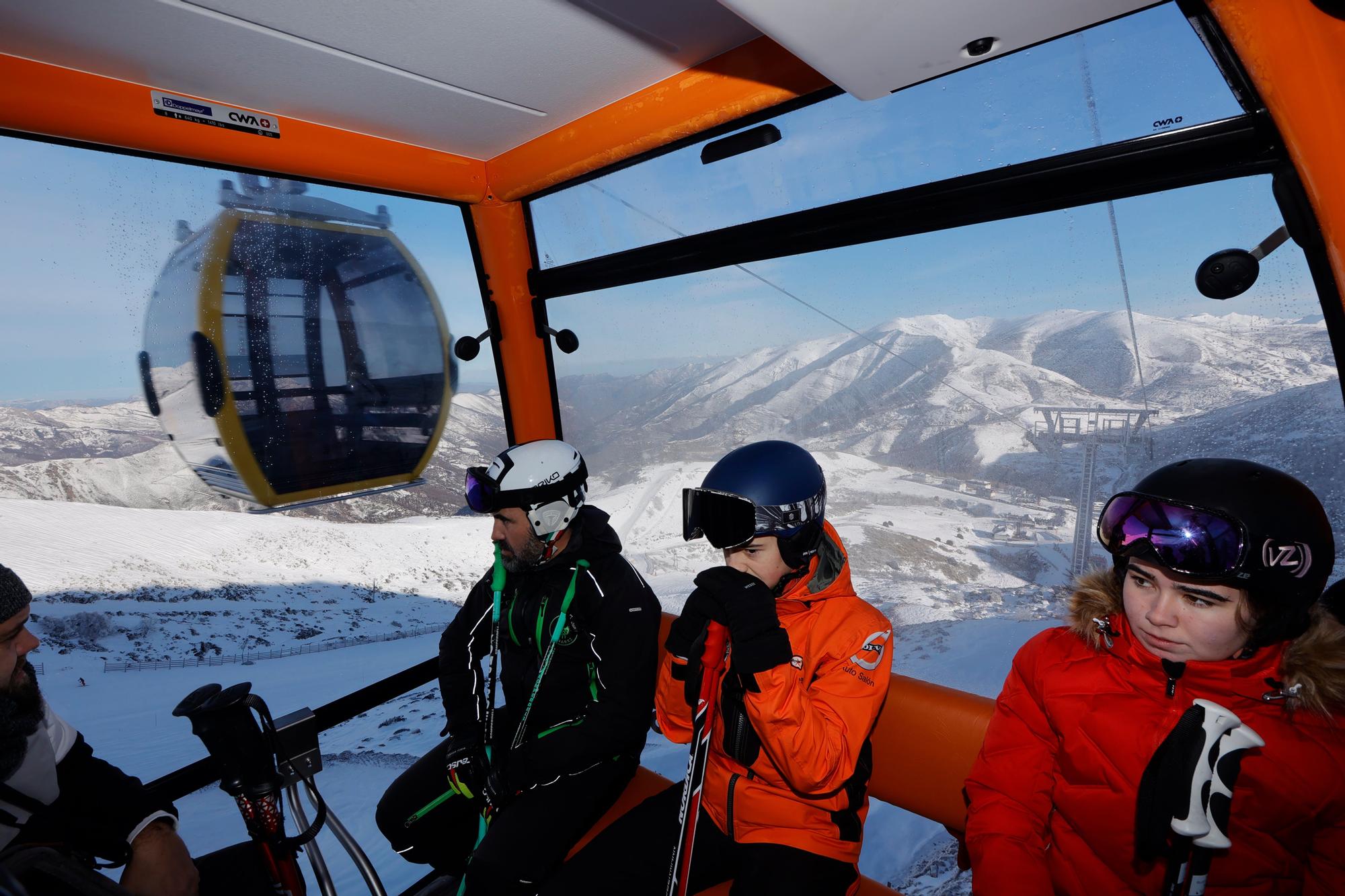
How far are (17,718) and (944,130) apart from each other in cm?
271

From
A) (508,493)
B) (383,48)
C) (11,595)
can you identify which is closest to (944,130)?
(383,48)

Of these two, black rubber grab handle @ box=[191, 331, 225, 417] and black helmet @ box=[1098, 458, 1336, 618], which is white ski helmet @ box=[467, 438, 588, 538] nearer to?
black rubber grab handle @ box=[191, 331, 225, 417]

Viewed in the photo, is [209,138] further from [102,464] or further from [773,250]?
[773,250]

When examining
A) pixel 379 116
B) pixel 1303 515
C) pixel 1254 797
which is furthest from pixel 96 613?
pixel 1303 515

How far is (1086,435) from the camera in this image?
1.86 meters

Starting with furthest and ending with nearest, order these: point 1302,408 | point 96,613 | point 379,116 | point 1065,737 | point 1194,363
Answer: point 379,116, point 96,613, point 1194,363, point 1302,408, point 1065,737

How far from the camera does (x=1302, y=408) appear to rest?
1.54 metres

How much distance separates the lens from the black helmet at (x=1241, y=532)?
1.15 meters

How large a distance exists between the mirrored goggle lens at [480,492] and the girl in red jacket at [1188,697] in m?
1.63

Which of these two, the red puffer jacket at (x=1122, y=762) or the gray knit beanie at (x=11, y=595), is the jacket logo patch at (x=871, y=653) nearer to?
the red puffer jacket at (x=1122, y=762)

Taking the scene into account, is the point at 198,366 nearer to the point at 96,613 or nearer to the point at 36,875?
the point at 96,613

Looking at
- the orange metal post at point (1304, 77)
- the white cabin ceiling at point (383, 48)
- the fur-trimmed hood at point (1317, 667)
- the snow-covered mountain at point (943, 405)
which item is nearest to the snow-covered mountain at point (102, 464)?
the snow-covered mountain at point (943, 405)

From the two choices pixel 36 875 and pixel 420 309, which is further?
pixel 420 309

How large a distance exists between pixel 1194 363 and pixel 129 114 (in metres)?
3.05
